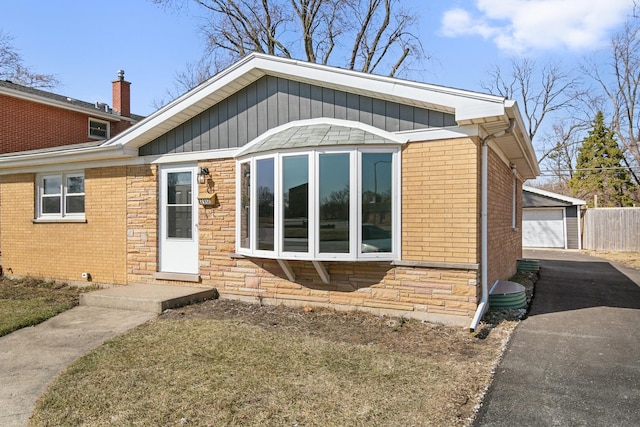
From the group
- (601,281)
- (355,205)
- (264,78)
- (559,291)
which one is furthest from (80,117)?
(601,281)

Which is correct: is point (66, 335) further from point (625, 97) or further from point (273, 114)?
point (625, 97)

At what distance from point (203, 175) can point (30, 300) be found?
12.6 feet

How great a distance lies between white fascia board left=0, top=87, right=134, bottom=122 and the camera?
1289 centimetres

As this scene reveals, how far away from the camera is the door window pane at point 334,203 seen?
19.7 feet

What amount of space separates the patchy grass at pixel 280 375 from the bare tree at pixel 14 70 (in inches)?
897

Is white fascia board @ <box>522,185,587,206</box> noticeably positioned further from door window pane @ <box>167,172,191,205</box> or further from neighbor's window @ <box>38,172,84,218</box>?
neighbor's window @ <box>38,172,84,218</box>

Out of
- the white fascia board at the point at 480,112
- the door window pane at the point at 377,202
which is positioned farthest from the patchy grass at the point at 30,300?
the white fascia board at the point at 480,112

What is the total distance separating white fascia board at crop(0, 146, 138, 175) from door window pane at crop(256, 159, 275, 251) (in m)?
3.12

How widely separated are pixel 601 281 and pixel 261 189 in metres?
8.23

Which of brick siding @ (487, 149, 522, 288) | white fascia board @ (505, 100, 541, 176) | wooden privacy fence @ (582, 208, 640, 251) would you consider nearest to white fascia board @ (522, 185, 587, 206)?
wooden privacy fence @ (582, 208, 640, 251)

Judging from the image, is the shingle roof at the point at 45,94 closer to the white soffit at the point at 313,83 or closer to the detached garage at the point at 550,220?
the white soffit at the point at 313,83

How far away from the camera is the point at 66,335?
563cm

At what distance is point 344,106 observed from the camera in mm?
6508

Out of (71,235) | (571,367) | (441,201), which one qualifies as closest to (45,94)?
(71,235)
